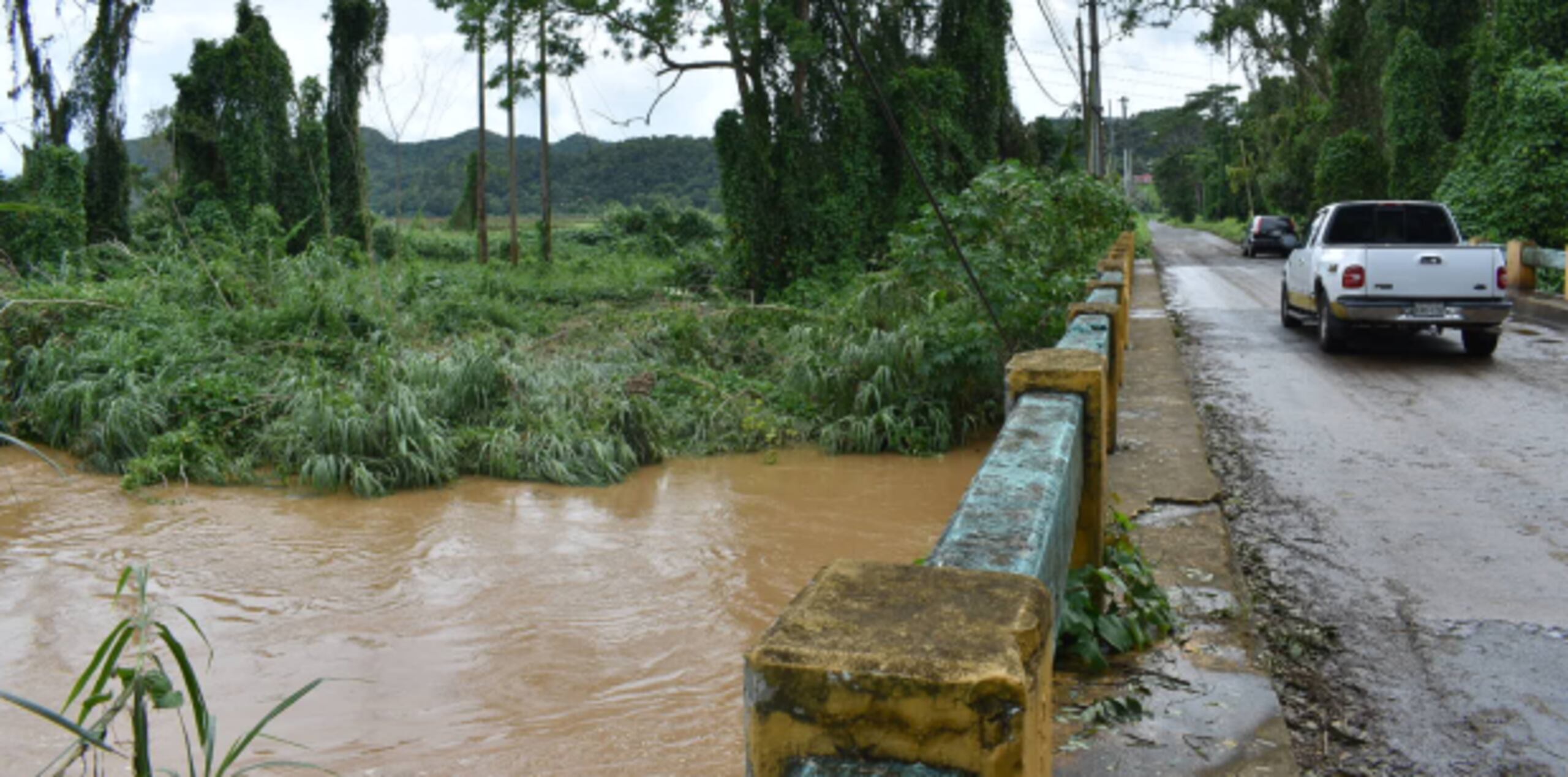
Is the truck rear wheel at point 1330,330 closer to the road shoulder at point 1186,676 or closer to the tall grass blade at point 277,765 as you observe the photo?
the road shoulder at point 1186,676

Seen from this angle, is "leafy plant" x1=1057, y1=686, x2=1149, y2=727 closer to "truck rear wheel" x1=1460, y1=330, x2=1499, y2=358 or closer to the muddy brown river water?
the muddy brown river water

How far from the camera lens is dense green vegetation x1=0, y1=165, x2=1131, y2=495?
36.8ft

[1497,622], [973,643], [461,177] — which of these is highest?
[461,177]

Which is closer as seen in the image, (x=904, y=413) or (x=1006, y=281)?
(x=1006, y=281)

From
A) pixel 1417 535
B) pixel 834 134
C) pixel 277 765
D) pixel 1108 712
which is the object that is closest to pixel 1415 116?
pixel 834 134

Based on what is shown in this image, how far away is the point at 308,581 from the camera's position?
820 cm

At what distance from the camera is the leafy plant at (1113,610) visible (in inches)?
134

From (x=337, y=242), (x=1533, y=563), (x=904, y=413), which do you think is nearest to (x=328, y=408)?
(x=904, y=413)

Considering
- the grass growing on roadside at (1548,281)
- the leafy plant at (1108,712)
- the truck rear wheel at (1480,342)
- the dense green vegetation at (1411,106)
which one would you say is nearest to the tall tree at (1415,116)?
the dense green vegetation at (1411,106)

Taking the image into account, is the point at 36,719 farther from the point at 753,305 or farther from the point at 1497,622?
the point at 753,305

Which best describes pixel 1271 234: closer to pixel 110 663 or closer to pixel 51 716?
pixel 110 663

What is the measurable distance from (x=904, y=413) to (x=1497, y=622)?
746cm

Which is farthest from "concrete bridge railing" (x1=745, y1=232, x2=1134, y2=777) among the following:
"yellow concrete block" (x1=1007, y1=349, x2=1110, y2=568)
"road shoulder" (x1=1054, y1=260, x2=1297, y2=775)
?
"yellow concrete block" (x1=1007, y1=349, x2=1110, y2=568)

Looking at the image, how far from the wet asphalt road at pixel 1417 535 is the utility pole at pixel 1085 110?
821 inches
